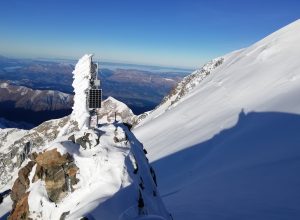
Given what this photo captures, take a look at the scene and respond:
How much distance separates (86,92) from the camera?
25.9 meters

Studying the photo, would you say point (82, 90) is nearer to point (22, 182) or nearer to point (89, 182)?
point (22, 182)

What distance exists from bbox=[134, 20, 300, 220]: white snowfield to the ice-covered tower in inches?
331

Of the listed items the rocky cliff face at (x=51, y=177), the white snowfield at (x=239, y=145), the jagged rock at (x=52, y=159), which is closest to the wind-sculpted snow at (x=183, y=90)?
the white snowfield at (x=239, y=145)

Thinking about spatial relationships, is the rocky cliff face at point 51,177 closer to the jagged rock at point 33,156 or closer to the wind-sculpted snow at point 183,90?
the jagged rock at point 33,156

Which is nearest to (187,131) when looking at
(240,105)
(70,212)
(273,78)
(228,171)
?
(240,105)

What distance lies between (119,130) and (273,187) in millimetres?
10381

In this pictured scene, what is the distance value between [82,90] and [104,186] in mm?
9871

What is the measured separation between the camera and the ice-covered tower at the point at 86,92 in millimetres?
25469

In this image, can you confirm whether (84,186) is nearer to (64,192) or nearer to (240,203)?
(64,192)

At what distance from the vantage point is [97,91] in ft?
85.5

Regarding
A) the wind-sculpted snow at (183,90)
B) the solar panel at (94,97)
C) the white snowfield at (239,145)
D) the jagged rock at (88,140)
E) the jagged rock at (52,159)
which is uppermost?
the solar panel at (94,97)

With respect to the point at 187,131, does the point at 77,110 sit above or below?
above

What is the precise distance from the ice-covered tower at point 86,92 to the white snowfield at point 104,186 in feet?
13.1

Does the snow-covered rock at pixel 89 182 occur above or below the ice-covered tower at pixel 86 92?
below
